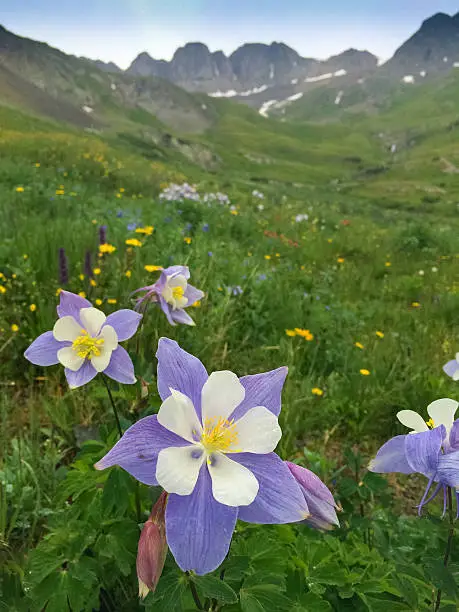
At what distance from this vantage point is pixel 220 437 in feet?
2.99

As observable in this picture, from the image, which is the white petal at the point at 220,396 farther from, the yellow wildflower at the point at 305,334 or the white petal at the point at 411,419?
the yellow wildflower at the point at 305,334

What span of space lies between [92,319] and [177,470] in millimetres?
744

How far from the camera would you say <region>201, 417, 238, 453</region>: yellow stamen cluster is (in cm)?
91

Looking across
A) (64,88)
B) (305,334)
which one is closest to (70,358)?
(305,334)

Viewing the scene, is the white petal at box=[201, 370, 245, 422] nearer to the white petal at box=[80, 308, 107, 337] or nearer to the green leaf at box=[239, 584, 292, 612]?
the green leaf at box=[239, 584, 292, 612]

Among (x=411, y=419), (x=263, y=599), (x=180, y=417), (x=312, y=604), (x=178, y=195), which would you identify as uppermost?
(x=180, y=417)

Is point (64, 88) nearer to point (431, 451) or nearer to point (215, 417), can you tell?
point (215, 417)

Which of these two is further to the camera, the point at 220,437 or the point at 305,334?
the point at 305,334

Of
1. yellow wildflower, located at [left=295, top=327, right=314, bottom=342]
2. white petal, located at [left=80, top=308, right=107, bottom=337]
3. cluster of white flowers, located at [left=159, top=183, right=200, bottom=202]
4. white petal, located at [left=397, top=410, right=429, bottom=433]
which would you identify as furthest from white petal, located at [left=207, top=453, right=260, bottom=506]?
cluster of white flowers, located at [left=159, top=183, right=200, bottom=202]

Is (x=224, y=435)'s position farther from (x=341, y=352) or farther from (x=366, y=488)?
(x=341, y=352)

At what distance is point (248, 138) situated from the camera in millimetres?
144500

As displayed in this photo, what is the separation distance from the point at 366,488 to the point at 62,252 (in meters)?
2.39

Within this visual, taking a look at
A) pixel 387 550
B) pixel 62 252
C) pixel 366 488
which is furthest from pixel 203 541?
pixel 62 252

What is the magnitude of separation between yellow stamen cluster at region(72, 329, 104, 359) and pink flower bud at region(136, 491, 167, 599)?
67 cm
